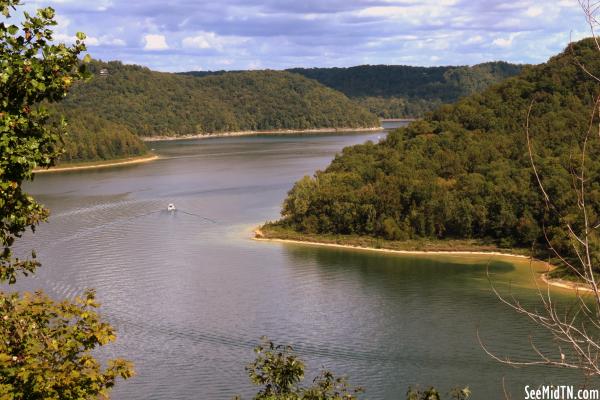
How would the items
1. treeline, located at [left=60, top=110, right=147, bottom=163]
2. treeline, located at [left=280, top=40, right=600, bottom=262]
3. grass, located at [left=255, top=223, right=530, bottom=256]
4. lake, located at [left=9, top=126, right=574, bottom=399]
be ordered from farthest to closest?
treeline, located at [left=60, top=110, right=147, bottom=163] < treeline, located at [left=280, top=40, right=600, bottom=262] < grass, located at [left=255, top=223, right=530, bottom=256] < lake, located at [left=9, top=126, right=574, bottom=399]

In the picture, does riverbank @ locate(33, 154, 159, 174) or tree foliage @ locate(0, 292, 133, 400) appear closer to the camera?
tree foliage @ locate(0, 292, 133, 400)

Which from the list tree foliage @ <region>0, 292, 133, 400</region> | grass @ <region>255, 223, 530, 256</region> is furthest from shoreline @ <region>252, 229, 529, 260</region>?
tree foliage @ <region>0, 292, 133, 400</region>

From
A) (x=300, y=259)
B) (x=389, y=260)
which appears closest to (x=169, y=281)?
(x=300, y=259)

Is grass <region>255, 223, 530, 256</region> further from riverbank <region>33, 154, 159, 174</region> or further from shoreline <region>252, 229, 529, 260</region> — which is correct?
riverbank <region>33, 154, 159, 174</region>

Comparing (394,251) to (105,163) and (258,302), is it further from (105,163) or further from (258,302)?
(105,163)

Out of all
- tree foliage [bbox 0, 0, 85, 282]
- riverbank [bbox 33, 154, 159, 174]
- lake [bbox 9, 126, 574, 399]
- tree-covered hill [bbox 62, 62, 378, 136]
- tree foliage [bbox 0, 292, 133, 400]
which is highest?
tree-covered hill [bbox 62, 62, 378, 136]

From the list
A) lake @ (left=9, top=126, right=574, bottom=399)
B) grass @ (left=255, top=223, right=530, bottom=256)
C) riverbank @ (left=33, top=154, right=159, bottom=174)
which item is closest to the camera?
lake @ (left=9, top=126, right=574, bottom=399)

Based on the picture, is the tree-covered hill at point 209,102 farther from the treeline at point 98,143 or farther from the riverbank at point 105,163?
the riverbank at point 105,163

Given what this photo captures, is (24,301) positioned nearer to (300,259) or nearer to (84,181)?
(300,259)
